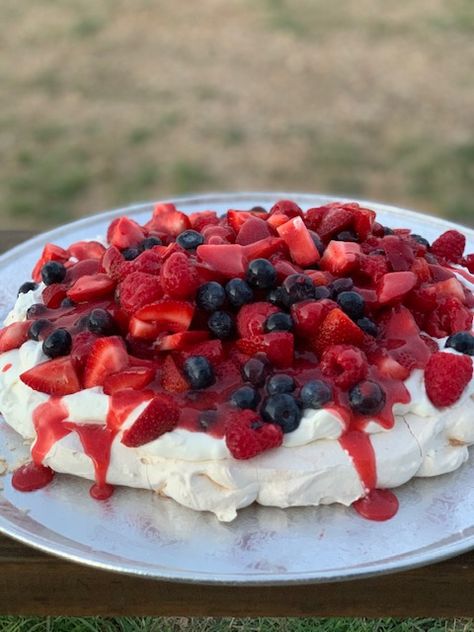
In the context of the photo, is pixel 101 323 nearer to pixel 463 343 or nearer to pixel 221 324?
pixel 221 324

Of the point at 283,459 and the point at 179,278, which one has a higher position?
the point at 179,278

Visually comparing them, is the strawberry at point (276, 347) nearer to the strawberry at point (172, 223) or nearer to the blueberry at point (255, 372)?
the blueberry at point (255, 372)

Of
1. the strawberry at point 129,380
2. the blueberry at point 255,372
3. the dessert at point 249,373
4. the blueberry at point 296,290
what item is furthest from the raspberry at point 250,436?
the blueberry at point 296,290

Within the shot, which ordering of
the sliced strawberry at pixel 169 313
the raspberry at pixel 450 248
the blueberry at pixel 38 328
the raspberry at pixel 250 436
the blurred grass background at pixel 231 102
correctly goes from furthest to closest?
1. the blurred grass background at pixel 231 102
2. the raspberry at pixel 450 248
3. the blueberry at pixel 38 328
4. the sliced strawberry at pixel 169 313
5. the raspberry at pixel 250 436

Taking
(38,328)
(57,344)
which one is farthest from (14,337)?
(57,344)

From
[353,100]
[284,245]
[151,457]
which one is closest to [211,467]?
[151,457]

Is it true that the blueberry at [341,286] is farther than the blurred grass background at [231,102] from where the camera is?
No
